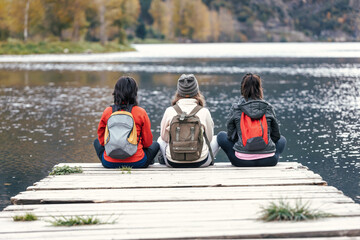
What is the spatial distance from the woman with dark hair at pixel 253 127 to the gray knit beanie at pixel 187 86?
0.49 meters

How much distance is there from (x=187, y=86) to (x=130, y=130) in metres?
0.80

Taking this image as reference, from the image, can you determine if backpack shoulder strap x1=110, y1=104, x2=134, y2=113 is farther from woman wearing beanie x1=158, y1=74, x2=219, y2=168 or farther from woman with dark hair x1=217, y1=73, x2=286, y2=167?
woman with dark hair x1=217, y1=73, x2=286, y2=167

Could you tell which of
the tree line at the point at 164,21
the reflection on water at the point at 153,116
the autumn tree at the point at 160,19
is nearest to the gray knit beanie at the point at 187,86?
the reflection on water at the point at 153,116

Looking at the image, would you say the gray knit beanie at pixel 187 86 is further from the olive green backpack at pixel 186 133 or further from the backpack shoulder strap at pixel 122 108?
the backpack shoulder strap at pixel 122 108

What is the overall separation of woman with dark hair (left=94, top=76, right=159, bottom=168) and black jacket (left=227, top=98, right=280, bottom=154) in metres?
0.92

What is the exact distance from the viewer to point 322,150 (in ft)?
34.3

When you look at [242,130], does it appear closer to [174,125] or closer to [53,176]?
[174,125]

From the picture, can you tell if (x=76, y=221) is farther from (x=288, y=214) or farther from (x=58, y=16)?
(x=58, y=16)

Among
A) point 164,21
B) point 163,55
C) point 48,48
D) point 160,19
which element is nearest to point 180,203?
point 163,55

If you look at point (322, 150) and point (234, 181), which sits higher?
point (234, 181)

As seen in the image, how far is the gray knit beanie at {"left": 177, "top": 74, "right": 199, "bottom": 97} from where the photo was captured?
20.5 ft

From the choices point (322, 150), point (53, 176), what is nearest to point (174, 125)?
point (53, 176)

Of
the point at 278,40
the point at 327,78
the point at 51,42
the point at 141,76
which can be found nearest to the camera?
the point at 327,78

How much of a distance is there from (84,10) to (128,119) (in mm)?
74325
